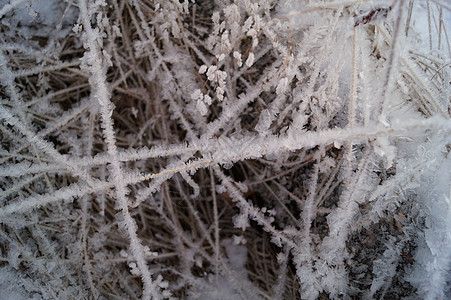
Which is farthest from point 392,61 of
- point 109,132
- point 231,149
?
point 109,132

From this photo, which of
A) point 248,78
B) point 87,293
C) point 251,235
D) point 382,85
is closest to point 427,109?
point 382,85

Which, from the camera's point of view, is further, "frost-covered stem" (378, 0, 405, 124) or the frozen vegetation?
the frozen vegetation

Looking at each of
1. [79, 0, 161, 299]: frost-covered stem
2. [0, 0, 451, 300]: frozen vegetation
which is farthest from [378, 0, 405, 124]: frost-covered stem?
[79, 0, 161, 299]: frost-covered stem

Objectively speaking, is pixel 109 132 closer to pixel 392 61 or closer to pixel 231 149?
pixel 231 149

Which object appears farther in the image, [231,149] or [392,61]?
[231,149]

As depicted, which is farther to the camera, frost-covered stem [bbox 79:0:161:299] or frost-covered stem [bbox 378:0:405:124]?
frost-covered stem [bbox 79:0:161:299]

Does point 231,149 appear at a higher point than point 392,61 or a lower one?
lower

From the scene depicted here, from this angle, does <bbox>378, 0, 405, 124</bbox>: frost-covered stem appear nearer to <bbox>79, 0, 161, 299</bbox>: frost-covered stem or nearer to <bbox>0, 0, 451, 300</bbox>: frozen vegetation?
<bbox>0, 0, 451, 300</bbox>: frozen vegetation

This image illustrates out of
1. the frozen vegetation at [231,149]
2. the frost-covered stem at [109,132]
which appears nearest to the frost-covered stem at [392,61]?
the frozen vegetation at [231,149]
